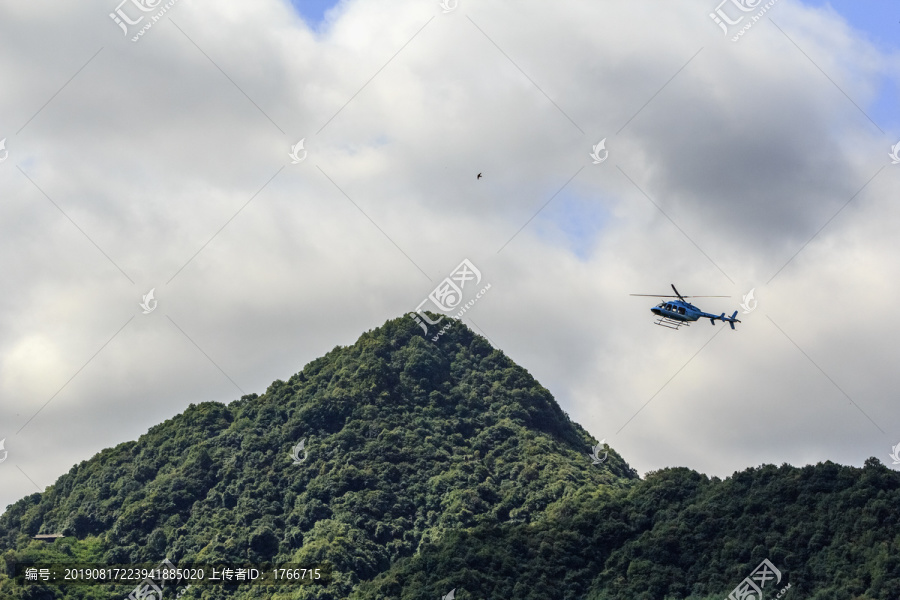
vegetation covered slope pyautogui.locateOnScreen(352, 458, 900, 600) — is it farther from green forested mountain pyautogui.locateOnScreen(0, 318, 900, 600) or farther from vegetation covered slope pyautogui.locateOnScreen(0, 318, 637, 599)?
vegetation covered slope pyautogui.locateOnScreen(0, 318, 637, 599)

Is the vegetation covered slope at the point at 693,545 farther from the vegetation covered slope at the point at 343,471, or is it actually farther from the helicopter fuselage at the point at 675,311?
the helicopter fuselage at the point at 675,311

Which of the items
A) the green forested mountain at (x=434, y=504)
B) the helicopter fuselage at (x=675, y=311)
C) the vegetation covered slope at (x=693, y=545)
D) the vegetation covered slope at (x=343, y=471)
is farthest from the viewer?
the vegetation covered slope at (x=343, y=471)

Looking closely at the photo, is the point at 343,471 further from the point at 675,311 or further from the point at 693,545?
the point at 675,311

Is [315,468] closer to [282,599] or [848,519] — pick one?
[282,599]

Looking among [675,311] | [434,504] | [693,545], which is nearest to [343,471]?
[434,504]

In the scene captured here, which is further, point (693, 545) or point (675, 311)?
point (693, 545)

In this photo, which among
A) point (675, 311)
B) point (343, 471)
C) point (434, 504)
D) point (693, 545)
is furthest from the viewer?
point (343, 471)

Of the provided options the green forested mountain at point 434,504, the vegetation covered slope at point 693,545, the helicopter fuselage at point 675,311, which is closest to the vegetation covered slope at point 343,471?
the green forested mountain at point 434,504

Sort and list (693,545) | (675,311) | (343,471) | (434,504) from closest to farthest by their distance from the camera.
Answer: (675,311), (693,545), (434,504), (343,471)
